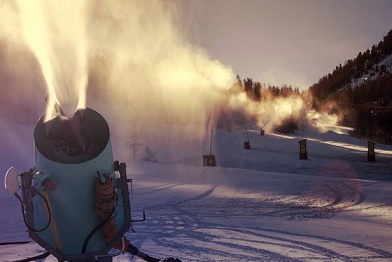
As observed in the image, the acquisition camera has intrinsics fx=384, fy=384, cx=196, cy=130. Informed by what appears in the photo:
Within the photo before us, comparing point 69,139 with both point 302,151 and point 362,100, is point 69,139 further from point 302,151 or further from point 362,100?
point 362,100

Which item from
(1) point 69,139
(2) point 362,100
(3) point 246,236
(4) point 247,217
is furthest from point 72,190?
(2) point 362,100

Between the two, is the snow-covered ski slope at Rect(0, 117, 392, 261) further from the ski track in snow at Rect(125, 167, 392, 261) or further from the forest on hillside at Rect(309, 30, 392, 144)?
the forest on hillside at Rect(309, 30, 392, 144)

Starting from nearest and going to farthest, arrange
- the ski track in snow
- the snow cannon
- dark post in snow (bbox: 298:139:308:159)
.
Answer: the snow cannon, the ski track in snow, dark post in snow (bbox: 298:139:308:159)

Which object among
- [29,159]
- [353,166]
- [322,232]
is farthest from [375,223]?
[29,159]

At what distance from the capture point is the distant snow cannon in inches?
136

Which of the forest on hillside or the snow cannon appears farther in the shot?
the forest on hillside

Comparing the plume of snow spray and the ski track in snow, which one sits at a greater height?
the plume of snow spray

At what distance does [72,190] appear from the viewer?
348 centimetres

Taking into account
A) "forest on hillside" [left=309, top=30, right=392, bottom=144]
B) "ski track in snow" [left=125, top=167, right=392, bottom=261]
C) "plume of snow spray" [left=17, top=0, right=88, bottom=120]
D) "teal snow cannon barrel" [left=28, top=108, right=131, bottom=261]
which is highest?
"forest on hillside" [left=309, top=30, right=392, bottom=144]

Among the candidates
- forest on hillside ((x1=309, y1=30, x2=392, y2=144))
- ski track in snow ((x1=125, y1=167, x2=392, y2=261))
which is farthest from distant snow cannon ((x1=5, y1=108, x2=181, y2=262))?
forest on hillside ((x1=309, y1=30, x2=392, y2=144))

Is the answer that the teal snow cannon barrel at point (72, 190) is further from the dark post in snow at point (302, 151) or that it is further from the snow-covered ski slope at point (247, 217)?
the dark post in snow at point (302, 151)

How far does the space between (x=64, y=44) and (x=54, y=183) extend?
258cm

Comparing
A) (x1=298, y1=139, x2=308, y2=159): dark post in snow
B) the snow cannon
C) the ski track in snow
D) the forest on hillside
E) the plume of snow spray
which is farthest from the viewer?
the forest on hillside

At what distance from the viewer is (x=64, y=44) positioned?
5.30m
